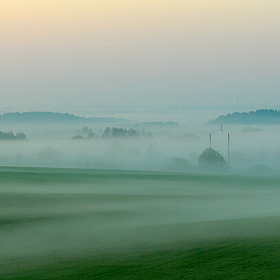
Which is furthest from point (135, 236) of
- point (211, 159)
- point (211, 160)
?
point (211, 159)

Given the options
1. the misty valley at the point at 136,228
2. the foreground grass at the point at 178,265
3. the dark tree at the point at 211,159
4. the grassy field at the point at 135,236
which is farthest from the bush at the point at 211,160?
the foreground grass at the point at 178,265

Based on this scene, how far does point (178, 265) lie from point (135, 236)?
3791mm

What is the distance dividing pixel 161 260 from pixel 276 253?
316 centimetres

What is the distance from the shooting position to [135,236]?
1867 centimetres

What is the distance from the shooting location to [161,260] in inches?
613

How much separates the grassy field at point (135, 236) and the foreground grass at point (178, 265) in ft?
0.08

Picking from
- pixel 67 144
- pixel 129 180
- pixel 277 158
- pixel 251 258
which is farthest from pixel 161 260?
pixel 67 144

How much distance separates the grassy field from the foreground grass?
2 cm

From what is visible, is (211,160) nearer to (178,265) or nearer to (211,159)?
(211,159)

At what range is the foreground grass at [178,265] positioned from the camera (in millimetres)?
14164

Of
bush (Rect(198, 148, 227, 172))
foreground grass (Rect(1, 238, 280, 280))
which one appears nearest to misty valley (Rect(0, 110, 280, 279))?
foreground grass (Rect(1, 238, 280, 280))

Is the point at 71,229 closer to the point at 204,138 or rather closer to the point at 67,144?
the point at 67,144

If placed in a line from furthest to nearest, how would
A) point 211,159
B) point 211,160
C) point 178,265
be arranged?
point 211,159, point 211,160, point 178,265

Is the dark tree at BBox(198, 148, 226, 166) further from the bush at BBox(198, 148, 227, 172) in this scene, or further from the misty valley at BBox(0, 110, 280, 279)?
the misty valley at BBox(0, 110, 280, 279)
